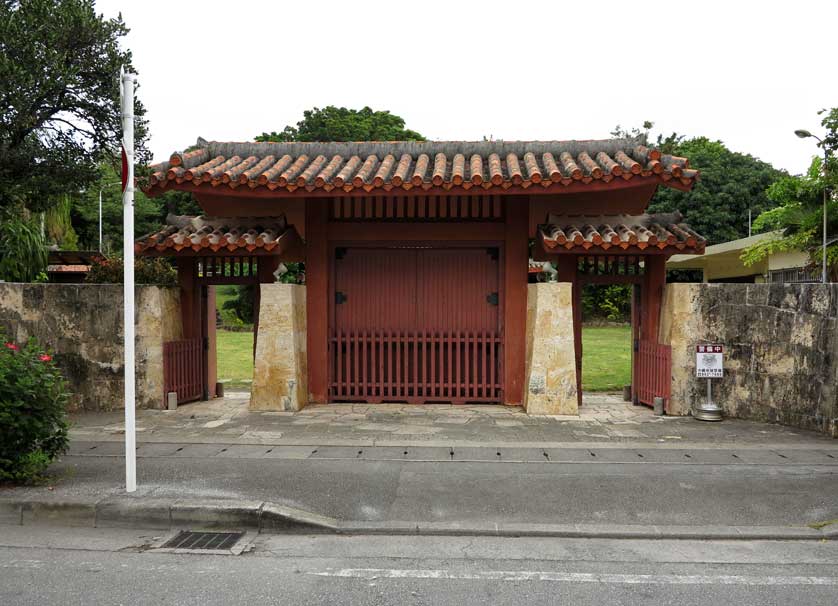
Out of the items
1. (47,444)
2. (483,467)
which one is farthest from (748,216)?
(47,444)

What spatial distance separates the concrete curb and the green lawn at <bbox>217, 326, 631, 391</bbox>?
749 centimetres

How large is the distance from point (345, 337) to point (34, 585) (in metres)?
6.75

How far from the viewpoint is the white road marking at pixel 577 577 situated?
4.49m

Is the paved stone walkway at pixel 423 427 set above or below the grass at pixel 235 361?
below

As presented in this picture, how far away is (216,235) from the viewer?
33.3ft

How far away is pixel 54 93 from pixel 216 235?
4.12 m

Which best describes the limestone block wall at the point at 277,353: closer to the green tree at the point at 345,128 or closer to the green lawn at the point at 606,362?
the green lawn at the point at 606,362

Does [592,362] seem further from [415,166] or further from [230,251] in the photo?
[230,251]

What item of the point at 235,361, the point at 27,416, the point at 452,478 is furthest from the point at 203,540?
the point at 235,361

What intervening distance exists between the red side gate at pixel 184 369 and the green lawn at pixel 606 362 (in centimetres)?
706

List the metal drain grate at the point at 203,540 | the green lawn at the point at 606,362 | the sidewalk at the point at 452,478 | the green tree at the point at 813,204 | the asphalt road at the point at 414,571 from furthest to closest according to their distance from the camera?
the green tree at the point at 813,204 → the green lawn at the point at 606,362 → the sidewalk at the point at 452,478 → the metal drain grate at the point at 203,540 → the asphalt road at the point at 414,571

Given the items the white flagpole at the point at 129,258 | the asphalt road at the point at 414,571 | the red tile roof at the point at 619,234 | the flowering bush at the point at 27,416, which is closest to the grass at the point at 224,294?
the red tile roof at the point at 619,234

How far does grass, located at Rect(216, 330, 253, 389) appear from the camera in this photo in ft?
47.4

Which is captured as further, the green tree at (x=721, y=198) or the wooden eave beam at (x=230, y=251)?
the green tree at (x=721, y=198)
